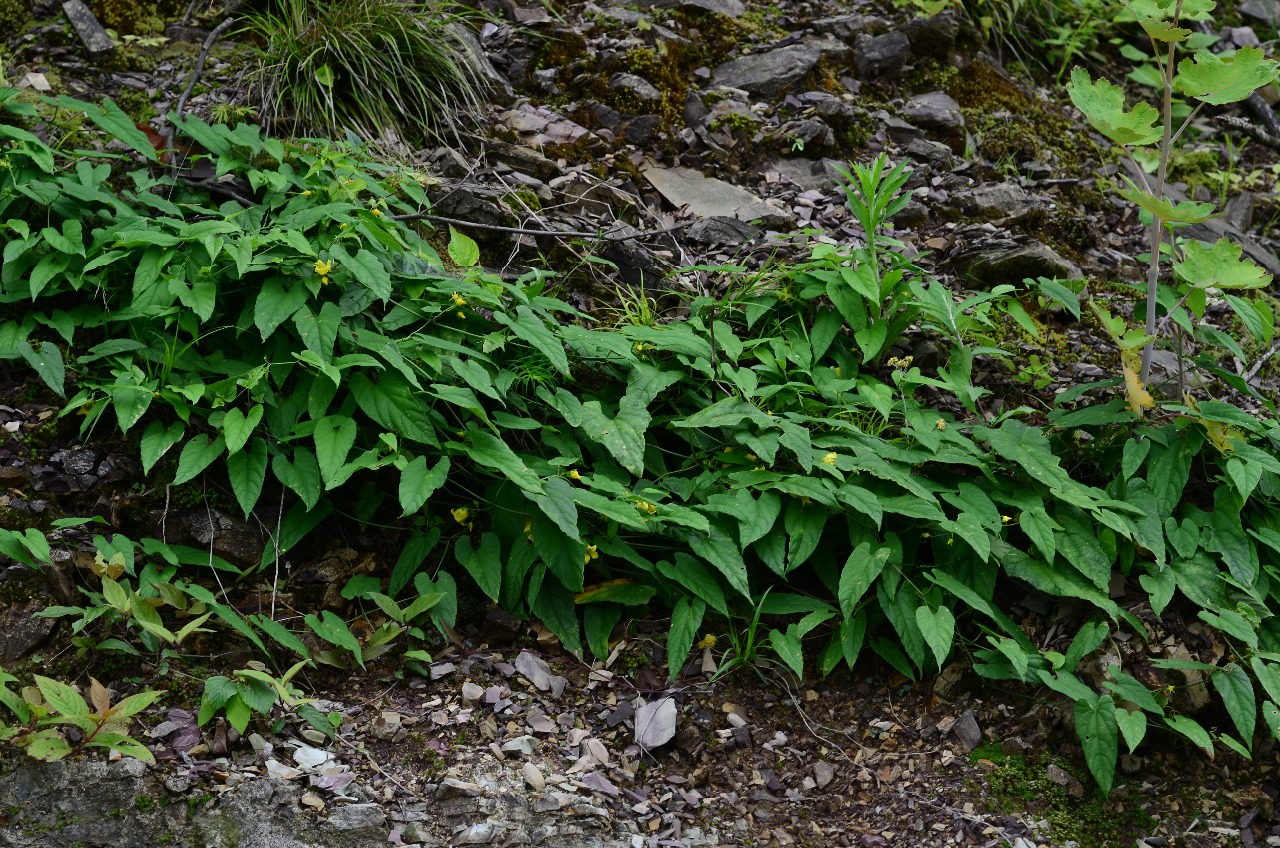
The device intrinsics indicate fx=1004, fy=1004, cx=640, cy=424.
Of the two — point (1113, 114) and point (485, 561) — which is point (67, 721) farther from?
point (1113, 114)

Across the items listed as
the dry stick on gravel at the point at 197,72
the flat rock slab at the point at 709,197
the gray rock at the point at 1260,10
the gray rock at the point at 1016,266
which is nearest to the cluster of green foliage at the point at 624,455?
the dry stick on gravel at the point at 197,72

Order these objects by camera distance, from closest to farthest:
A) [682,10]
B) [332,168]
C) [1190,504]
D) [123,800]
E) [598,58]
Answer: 1. [123,800]
2. [1190,504]
3. [332,168]
4. [598,58]
5. [682,10]

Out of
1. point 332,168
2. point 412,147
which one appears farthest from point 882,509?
point 412,147

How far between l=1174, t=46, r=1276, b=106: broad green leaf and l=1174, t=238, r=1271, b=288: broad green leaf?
1.46ft

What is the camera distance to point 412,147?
4453 millimetres

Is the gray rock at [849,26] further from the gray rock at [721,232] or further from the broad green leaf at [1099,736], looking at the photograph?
the broad green leaf at [1099,736]

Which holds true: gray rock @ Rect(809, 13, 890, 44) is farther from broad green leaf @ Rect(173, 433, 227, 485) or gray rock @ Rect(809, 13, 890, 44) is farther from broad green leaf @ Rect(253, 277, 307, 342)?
broad green leaf @ Rect(173, 433, 227, 485)

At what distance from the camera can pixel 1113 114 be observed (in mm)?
3084

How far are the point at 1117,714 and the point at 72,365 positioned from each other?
3292mm

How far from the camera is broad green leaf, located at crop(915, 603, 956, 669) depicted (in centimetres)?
282

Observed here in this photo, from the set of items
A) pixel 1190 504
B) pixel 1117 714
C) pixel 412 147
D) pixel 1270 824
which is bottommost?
pixel 1270 824

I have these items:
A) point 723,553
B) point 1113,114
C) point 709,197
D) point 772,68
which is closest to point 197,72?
point 709,197

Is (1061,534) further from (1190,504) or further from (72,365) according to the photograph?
(72,365)

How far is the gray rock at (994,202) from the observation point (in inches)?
181
